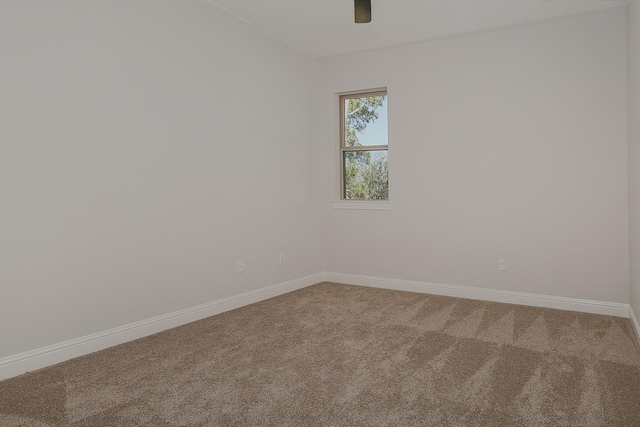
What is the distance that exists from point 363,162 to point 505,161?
64.9 inches

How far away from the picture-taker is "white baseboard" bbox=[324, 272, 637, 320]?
3.68 m

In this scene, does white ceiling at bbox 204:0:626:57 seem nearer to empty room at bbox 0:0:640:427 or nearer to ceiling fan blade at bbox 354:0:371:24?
empty room at bbox 0:0:640:427

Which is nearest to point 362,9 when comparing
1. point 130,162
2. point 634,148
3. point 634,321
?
point 130,162

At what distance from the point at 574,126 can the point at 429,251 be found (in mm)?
1843

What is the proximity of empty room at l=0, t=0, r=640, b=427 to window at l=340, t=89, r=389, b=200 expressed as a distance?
1.2 inches

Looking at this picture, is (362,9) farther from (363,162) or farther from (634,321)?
(634,321)

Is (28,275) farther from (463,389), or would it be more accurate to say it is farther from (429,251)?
(429,251)

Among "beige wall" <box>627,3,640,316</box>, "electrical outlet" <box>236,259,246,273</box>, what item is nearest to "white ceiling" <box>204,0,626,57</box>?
"beige wall" <box>627,3,640,316</box>

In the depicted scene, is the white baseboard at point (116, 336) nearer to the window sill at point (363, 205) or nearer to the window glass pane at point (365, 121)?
the window sill at point (363, 205)

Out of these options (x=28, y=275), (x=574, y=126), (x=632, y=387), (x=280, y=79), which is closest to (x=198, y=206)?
(x=28, y=275)

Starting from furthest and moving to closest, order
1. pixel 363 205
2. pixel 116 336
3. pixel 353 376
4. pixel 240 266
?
pixel 363 205 < pixel 240 266 < pixel 116 336 < pixel 353 376

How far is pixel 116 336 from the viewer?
9.69ft

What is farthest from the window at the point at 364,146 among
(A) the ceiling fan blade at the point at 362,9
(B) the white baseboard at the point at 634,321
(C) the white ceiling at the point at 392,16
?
(B) the white baseboard at the point at 634,321

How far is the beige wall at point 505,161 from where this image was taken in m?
3.64
